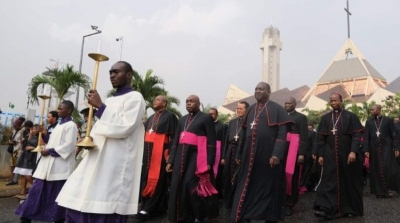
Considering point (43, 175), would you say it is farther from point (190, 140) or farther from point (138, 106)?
point (138, 106)

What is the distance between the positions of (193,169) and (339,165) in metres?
2.31

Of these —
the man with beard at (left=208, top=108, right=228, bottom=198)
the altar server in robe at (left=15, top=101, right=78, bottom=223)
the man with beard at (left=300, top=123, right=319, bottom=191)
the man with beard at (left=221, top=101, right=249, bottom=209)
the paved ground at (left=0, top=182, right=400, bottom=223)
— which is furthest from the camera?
the man with beard at (left=300, top=123, right=319, bottom=191)

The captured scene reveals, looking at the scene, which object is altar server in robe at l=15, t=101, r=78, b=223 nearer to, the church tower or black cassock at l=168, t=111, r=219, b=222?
black cassock at l=168, t=111, r=219, b=222

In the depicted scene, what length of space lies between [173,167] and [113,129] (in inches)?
104

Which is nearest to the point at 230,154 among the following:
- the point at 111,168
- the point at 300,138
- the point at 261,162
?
the point at 300,138

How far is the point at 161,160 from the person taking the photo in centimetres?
619

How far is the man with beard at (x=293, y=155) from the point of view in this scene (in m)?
6.09

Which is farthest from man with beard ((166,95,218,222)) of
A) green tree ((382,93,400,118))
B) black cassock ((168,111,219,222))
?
green tree ((382,93,400,118))

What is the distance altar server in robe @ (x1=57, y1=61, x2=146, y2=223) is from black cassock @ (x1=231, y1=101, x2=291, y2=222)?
5.84 ft

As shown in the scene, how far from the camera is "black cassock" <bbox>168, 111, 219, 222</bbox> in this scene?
5.29m

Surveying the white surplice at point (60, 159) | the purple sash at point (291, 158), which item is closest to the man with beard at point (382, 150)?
the purple sash at point (291, 158)

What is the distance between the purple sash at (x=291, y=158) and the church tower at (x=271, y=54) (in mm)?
92652

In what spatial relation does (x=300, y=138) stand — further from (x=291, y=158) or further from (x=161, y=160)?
(x=161, y=160)

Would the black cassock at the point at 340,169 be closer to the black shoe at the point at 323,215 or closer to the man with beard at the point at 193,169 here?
the black shoe at the point at 323,215
